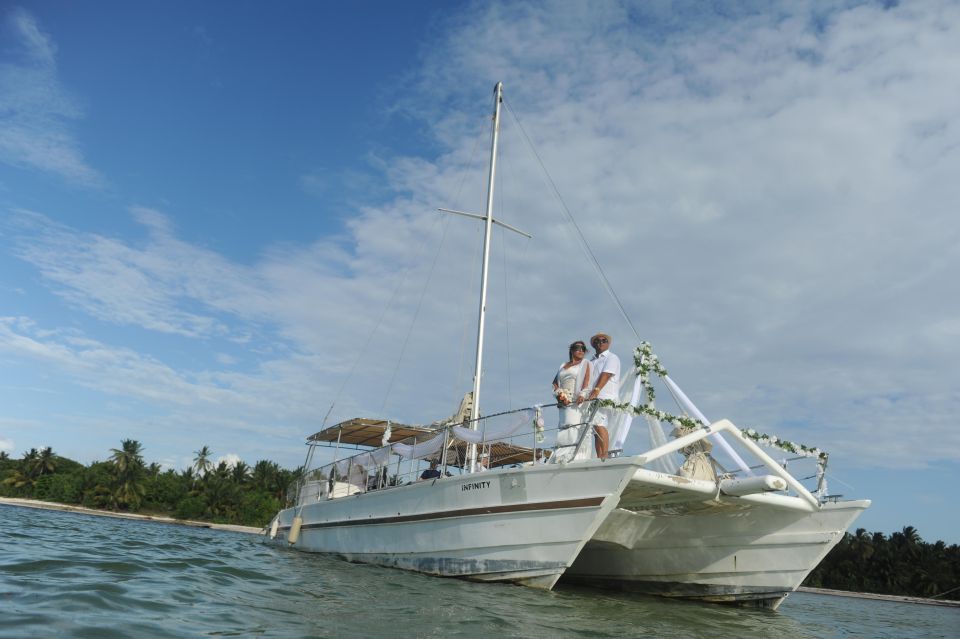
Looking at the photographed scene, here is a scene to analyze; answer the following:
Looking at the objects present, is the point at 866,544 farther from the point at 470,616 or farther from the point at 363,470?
the point at 470,616

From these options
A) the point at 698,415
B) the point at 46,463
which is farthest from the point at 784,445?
the point at 46,463

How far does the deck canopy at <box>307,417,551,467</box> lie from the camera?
14.1 m

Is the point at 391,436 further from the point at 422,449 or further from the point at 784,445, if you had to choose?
the point at 784,445

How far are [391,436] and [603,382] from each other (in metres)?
7.69

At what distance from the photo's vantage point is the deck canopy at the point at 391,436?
14.1 metres

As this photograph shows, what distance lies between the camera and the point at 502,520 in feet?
29.3

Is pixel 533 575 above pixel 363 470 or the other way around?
the other way around

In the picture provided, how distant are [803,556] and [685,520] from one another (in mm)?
1796

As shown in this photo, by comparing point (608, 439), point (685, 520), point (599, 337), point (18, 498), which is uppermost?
point (599, 337)

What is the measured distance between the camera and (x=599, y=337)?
9961mm

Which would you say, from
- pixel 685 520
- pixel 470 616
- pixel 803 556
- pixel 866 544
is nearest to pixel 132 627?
pixel 470 616

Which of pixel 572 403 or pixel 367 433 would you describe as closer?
pixel 572 403

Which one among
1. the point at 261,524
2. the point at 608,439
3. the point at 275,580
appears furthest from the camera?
the point at 261,524

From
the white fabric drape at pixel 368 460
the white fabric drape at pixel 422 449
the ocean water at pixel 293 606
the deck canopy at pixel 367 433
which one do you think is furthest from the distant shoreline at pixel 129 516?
the ocean water at pixel 293 606
